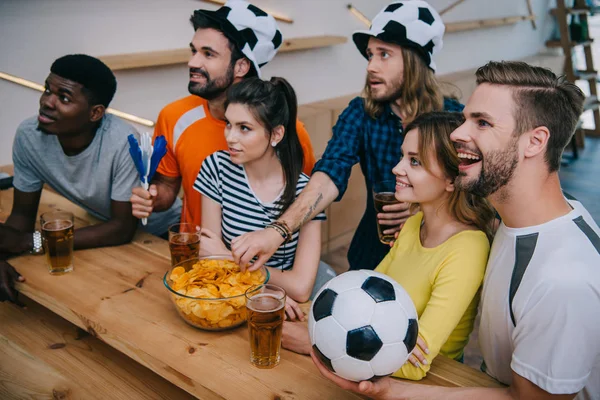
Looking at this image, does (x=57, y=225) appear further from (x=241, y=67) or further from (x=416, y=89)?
(x=416, y=89)

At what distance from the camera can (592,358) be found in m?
1.13

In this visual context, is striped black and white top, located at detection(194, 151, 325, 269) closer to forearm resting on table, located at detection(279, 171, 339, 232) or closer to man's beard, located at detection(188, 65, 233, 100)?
forearm resting on table, located at detection(279, 171, 339, 232)

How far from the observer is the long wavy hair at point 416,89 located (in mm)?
2127

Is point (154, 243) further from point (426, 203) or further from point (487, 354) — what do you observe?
point (487, 354)

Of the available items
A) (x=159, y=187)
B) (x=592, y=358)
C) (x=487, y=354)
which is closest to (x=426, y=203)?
(x=487, y=354)

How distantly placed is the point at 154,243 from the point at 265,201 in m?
0.43

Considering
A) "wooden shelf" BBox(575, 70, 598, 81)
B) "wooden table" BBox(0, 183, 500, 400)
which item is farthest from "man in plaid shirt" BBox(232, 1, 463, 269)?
"wooden shelf" BBox(575, 70, 598, 81)

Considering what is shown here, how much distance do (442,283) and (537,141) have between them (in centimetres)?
40

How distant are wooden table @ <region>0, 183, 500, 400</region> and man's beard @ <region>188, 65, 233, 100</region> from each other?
575mm

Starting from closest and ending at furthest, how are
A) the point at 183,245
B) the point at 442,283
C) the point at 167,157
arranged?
1. the point at 442,283
2. the point at 183,245
3. the point at 167,157

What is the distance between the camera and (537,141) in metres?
1.23

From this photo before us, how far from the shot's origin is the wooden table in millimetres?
1289

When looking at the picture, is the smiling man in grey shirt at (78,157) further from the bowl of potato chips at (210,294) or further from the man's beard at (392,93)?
the man's beard at (392,93)

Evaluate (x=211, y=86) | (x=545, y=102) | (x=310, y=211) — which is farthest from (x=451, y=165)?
(x=211, y=86)
